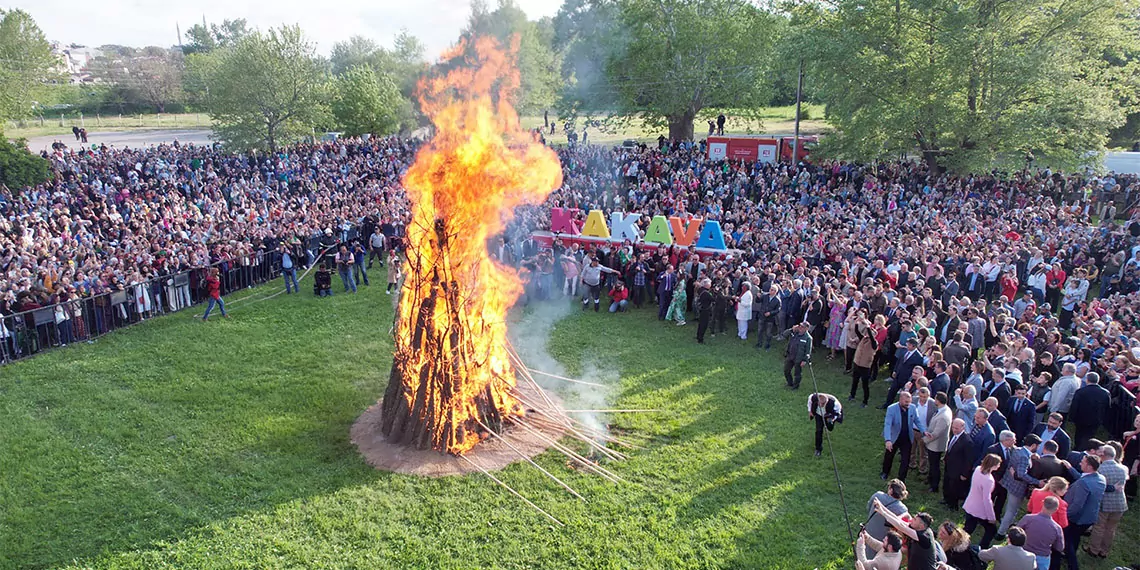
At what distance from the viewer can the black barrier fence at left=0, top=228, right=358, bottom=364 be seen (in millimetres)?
15758

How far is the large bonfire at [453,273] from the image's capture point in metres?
11.1

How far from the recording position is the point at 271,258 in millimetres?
22281

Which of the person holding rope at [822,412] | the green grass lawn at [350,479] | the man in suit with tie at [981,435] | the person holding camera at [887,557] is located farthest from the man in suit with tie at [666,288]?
the person holding camera at [887,557]

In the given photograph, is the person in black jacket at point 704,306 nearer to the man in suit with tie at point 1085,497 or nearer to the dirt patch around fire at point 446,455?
the dirt patch around fire at point 446,455

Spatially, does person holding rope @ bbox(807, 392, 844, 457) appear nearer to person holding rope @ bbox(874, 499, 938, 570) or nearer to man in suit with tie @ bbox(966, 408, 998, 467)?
man in suit with tie @ bbox(966, 408, 998, 467)

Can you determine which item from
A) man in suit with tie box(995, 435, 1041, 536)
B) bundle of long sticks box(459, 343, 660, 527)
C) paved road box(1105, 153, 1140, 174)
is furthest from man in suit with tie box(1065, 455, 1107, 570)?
paved road box(1105, 153, 1140, 174)

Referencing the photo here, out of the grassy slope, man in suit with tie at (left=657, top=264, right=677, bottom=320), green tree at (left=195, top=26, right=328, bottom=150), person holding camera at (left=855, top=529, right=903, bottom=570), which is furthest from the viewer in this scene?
the grassy slope

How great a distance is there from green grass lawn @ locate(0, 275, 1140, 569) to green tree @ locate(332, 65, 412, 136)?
1518 inches

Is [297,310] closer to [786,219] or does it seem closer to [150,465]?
[150,465]

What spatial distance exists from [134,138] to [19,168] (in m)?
36.4

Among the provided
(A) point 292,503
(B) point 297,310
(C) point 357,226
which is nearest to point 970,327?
(A) point 292,503

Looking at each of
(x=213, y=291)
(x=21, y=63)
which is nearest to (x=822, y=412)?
(x=213, y=291)

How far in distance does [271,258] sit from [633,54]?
26945 millimetres

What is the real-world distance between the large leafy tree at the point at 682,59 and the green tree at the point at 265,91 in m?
16.2
